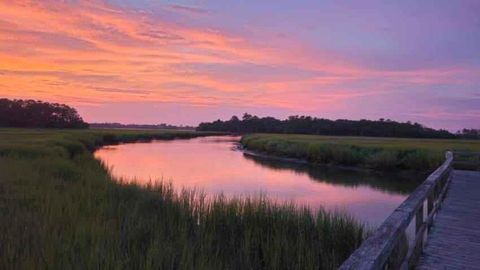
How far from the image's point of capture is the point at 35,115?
11338 cm

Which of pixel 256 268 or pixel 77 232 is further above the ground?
pixel 77 232

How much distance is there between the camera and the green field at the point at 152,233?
6340mm

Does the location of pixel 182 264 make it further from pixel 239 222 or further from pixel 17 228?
pixel 239 222

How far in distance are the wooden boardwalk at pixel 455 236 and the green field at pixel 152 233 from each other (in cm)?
163

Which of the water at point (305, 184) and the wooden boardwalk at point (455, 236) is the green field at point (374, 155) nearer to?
the water at point (305, 184)

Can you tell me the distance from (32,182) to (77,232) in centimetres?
644

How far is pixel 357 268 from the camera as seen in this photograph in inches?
121

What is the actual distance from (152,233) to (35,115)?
4574 inches

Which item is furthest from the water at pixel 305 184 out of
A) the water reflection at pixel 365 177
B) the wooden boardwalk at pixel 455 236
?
the wooden boardwalk at pixel 455 236

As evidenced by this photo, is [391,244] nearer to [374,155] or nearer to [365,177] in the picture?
[365,177]

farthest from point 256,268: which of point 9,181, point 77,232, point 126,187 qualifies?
point 9,181

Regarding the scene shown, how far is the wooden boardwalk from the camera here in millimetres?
6315

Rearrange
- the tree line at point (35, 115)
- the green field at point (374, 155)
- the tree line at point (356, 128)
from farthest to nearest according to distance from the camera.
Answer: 1. the tree line at point (35, 115)
2. the tree line at point (356, 128)
3. the green field at point (374, 155)

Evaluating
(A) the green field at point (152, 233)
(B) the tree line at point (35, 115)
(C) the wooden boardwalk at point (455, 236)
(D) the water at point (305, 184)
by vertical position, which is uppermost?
(B) the tree line at point (35, 115)
